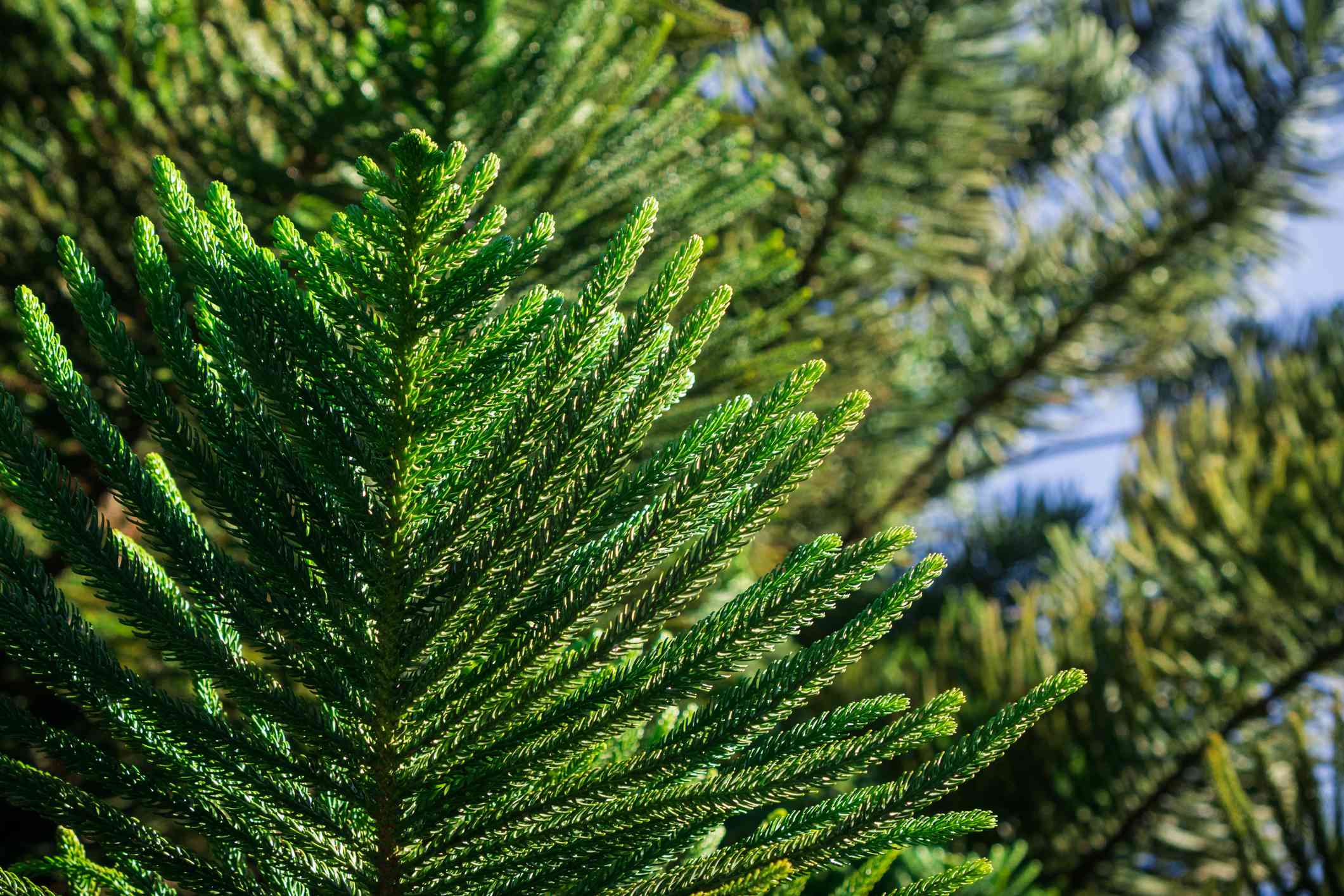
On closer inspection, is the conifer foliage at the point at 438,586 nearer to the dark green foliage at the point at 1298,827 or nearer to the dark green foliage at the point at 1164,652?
the dark green foliage at the point at 1298,827

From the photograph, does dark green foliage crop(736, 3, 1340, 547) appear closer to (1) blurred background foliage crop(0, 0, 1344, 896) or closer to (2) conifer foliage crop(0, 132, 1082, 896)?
(1) blurred background foliage crop(0, 0, 1344, 896)

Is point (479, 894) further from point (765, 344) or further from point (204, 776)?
point (765, 344)

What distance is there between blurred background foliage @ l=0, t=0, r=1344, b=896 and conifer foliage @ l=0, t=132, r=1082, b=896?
43cm

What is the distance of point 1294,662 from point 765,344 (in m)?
1.03

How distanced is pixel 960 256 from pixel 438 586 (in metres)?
2.00

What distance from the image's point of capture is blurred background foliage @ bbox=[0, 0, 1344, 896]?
40.3 inches

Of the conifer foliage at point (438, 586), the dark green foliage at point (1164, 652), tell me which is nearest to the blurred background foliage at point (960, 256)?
the dark green foliage at point (1164, 652)

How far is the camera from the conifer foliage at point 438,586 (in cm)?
48

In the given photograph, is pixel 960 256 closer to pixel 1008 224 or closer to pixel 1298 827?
pixel 1008 224

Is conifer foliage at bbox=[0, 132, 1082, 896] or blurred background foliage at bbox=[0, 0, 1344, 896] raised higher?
blurred background foliage at bbox=[0, 0, 1344, 896]

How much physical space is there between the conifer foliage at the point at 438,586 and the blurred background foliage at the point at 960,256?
430 millimetres

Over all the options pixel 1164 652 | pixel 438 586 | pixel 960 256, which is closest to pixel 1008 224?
pixel 960 256

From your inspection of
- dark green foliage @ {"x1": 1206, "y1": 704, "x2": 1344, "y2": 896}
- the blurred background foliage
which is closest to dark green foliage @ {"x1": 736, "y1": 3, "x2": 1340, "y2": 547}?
the blurred background foliage

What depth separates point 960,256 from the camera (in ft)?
7.59
